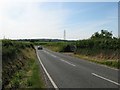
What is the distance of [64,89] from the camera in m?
12.9

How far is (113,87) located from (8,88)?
4.92 metres

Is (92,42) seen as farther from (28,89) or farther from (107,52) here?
(28,89)

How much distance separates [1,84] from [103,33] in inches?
3293

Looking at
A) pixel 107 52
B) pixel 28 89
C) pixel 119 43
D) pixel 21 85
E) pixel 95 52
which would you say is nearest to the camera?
pixel 28 89

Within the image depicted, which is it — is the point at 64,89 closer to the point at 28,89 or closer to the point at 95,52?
the point at 28,89

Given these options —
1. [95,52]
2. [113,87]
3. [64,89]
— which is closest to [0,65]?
[64,89]

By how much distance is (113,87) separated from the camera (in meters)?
13.1

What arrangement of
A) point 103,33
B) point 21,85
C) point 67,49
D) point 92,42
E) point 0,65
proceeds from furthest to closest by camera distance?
point 103,33 < point 67,49 < point 92,42 < point 0,65 < point 21,85

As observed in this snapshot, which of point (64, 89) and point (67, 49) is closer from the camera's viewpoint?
point (64, 89)

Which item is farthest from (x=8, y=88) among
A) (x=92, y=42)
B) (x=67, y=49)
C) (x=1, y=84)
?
(x=67, y=49)

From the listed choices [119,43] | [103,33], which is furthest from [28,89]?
[103,33]

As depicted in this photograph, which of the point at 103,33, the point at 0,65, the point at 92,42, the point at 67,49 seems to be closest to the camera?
the point at 0,65

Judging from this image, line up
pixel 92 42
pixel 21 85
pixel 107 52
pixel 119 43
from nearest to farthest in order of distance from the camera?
1. pixel 21 85
2. pixel 119 43
3. pixel 107 52
4. pixel 92 42

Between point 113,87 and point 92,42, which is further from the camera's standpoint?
point 92,42
